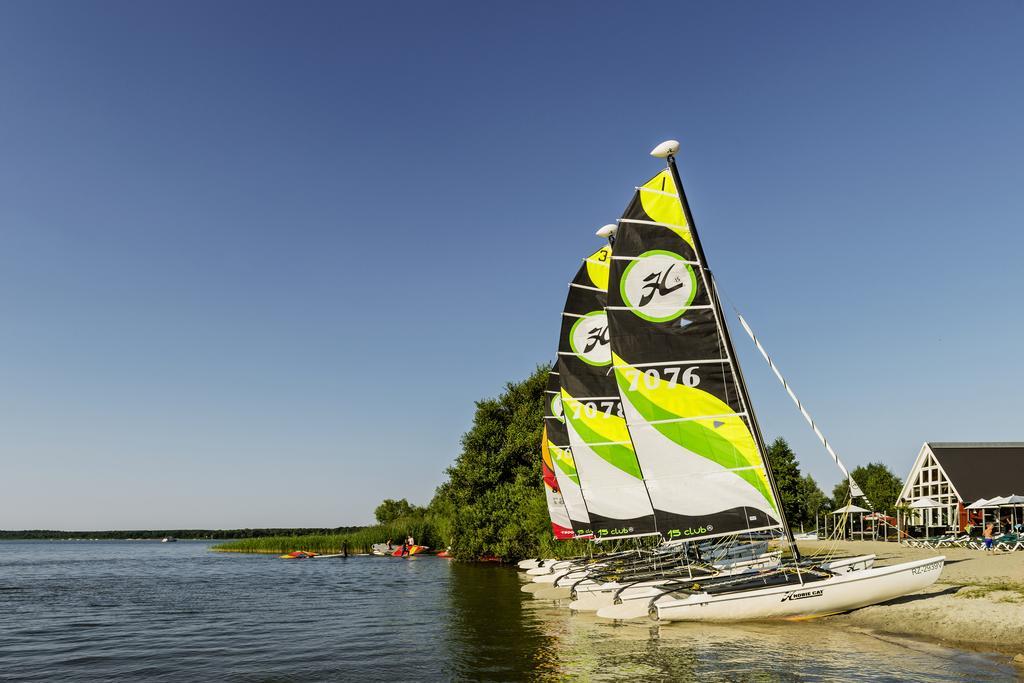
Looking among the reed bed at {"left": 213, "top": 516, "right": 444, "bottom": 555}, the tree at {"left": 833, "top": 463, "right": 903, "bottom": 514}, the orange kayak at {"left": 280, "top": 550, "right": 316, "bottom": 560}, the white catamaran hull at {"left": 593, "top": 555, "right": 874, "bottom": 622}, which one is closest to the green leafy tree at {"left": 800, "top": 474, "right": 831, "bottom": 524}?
the tree at {"left": 833, "top": 463, "right": 903, "bottom": 514}

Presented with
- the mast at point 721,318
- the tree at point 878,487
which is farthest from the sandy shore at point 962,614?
the tree at point 878,487

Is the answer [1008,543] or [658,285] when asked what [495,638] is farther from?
[1008,543]

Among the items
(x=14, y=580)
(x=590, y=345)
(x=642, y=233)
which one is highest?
(x=642, y=233)

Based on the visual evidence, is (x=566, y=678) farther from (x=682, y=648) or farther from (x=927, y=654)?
(x=927, y=654)

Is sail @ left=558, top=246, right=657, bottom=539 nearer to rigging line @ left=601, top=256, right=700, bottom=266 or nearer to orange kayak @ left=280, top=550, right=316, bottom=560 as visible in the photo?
rigging line @ left=601, top=256, right=700, bottom=266

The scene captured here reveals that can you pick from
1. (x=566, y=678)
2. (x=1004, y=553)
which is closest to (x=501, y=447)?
(x=1004, y=553)

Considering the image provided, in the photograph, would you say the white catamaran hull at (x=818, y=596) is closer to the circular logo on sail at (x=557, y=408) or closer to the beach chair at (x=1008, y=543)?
the circular logo on sail at (x=557, y=408)

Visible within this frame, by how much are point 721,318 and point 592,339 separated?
9787mm

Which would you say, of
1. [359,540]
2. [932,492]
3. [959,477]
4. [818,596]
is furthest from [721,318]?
[359,540]

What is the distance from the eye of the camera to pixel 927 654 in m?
15.5

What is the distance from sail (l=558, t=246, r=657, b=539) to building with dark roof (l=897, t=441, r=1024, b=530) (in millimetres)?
28705

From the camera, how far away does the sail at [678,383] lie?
790 inches

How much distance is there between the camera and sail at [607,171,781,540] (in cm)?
2006

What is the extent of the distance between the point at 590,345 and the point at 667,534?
1023cm
